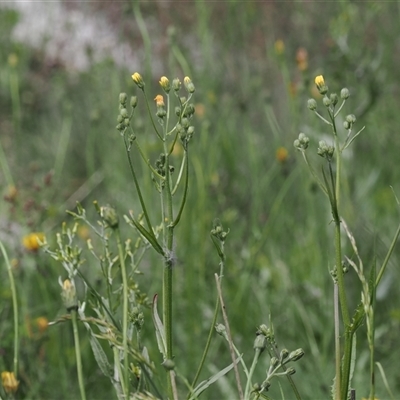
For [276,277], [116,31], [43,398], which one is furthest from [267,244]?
[116,31]

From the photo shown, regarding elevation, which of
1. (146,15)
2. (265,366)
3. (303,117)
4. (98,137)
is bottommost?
(265,366)

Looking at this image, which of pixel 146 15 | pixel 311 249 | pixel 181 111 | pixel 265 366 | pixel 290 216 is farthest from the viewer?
pixel 146 15

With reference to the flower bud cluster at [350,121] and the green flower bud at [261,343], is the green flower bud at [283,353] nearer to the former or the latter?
the green flower bud at [261,343]

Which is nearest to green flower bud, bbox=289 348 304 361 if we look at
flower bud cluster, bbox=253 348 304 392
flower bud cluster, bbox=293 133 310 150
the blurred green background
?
flower bud cluster, bbox=253 348 304 392

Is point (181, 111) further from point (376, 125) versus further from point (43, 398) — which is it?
point (376, 125)

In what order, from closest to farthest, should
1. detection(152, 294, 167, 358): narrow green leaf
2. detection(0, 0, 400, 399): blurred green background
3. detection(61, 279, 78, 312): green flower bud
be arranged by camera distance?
detection(61, 279, 78, 312): green flower bud → detection(152, 294, 167, 358): narrow green leaf → detection(0, 0, 400, 399): blurred green background

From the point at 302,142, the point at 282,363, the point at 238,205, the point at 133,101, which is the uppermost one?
the point at 133,101

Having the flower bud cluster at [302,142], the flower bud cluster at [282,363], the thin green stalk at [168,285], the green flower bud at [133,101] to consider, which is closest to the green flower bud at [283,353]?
the flower bud cluster at [282,363]

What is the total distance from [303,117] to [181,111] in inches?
108

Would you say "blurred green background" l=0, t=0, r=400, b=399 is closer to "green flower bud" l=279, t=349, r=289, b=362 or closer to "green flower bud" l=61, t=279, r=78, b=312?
"green flower bud" l=279, t=349, r=289, b=362

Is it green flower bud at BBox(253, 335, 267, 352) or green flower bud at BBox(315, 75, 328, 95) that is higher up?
green flower bud at BBox(315, 75, 328, 95)

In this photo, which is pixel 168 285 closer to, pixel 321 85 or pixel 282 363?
pixel 282 363

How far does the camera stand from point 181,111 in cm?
100

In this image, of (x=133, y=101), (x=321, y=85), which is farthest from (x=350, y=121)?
(x=133, y=101)
